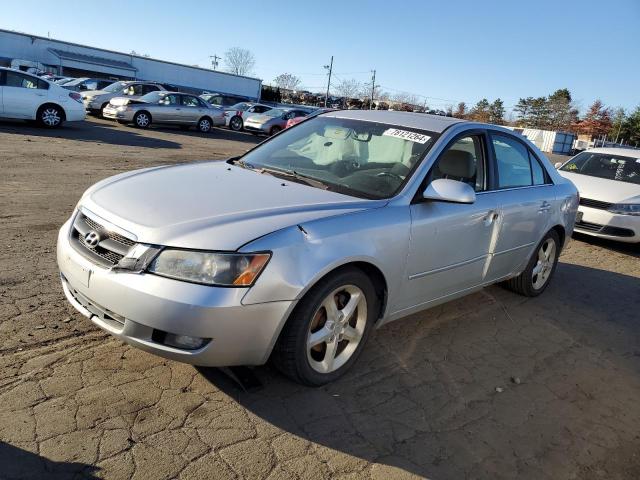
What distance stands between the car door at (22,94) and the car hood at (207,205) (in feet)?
40.8

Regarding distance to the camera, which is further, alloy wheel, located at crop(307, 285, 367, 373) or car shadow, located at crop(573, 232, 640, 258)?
car shadow, located at crop(573, 232, 640, 258)

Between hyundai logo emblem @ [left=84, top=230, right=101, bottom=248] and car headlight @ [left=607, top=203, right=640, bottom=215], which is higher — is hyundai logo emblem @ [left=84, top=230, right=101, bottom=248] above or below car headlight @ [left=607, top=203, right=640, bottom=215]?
above

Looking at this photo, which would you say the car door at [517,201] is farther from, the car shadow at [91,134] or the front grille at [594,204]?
the car shadow at [91,134]

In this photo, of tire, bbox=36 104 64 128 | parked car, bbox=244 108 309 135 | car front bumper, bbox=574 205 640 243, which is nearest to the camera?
car front bumper, bbox=574 205 640 243

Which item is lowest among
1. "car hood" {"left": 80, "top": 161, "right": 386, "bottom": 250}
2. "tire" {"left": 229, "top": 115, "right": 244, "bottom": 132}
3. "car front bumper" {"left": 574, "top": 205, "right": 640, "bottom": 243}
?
"tire" {"left": 229, "top": 115, "right": 244, "bottom": 132}

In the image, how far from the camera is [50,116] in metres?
15.0

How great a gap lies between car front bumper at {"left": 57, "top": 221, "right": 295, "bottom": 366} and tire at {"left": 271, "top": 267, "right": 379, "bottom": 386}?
12 cm

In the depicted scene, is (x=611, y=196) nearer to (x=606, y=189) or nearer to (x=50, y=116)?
(x=606, y=189)

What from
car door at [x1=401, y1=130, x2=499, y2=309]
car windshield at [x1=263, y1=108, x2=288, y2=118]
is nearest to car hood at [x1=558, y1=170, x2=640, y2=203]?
car door at [x1=401, y1=130, x2=499, y2=309]

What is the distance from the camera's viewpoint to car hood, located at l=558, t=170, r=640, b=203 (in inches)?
321

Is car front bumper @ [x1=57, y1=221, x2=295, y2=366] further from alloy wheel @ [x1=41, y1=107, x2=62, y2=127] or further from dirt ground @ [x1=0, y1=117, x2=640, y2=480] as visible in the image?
alloy wheel @ [x1=41, y1=107, x2=62, y2=127]

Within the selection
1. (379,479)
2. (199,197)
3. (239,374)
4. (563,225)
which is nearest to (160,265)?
(199,197)

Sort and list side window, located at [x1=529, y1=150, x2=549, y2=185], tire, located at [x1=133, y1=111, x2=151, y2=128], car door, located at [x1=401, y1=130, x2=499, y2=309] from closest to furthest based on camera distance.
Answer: car door, located at [x1=401, y1=130, x2=499, y2=309]
side window, located at [x1=529, y1=150, x2=549, y2=185]
tire, located at [x1=133, y1=111, x2=151, y2=128]

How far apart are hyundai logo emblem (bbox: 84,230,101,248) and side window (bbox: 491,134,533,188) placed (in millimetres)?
3059
